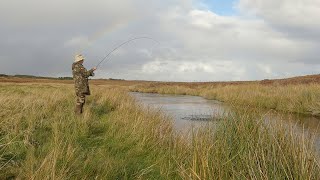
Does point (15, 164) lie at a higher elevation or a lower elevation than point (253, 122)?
lower

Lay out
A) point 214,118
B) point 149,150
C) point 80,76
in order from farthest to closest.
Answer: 1. point 80,76
2. point 214,118
3. point 149,150

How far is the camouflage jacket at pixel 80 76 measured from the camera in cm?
1180

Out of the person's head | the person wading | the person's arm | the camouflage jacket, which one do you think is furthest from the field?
the person's head

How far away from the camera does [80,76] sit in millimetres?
11898

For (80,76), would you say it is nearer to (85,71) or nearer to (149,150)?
(85,71)

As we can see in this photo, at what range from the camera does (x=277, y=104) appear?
20.5 metres

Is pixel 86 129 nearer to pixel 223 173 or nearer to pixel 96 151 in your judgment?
pixel 96 151

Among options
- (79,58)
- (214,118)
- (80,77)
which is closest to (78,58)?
(79,58)

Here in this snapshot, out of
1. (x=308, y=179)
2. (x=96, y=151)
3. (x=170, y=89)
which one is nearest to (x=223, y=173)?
(x=308, y=179)

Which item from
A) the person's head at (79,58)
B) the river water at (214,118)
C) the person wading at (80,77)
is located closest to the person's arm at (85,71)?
the person wading at (80,77)

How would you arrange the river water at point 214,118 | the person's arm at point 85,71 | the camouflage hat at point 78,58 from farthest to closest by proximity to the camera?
the camouflage hat at point 78,58, the person's arm at point 85,71, the river water at point 214,118

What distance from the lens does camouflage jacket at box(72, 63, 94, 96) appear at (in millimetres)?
11797

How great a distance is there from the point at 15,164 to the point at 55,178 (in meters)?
1.54

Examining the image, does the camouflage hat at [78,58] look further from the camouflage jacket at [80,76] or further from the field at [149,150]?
the field at [149,150]
